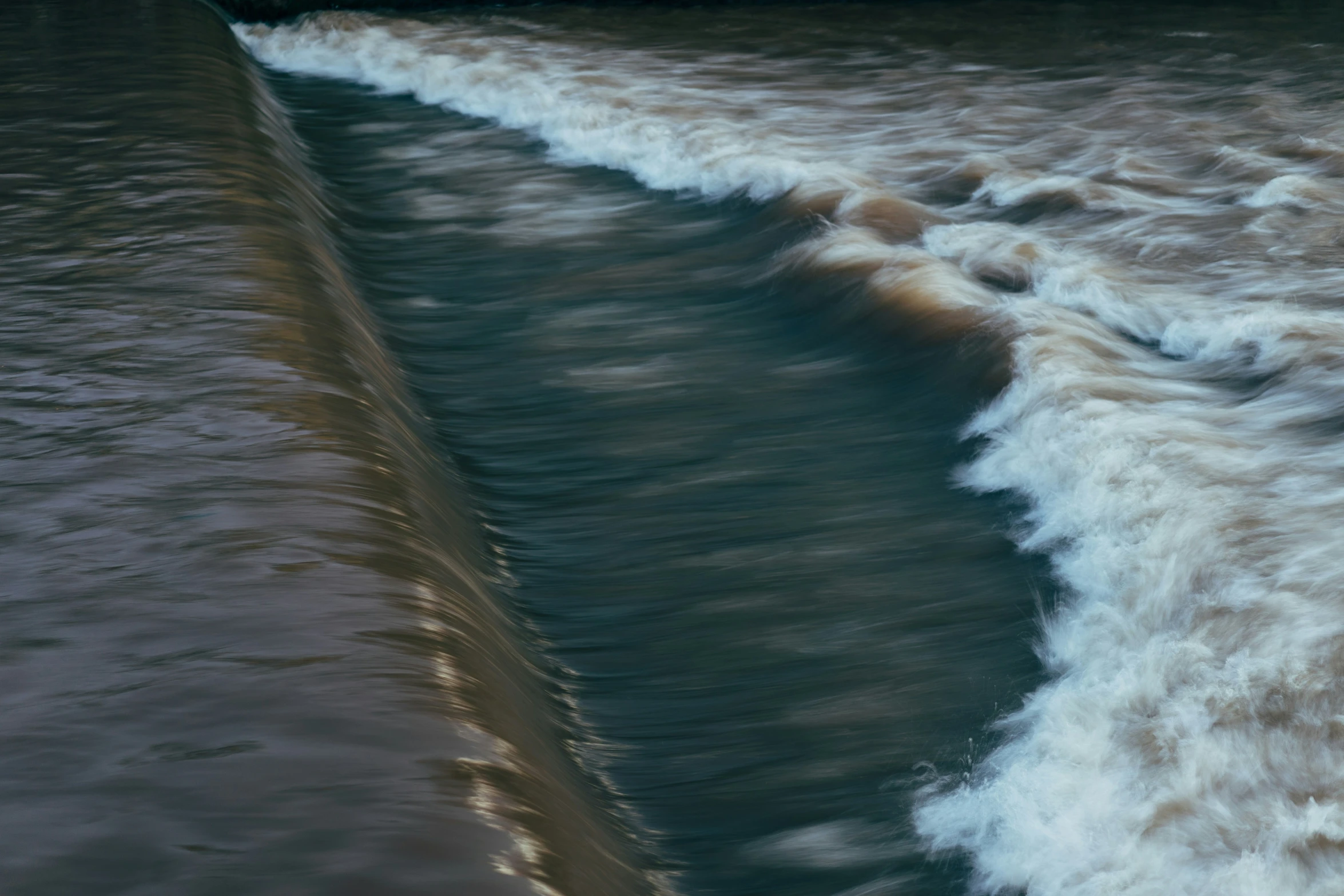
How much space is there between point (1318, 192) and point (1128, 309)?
1877 mm

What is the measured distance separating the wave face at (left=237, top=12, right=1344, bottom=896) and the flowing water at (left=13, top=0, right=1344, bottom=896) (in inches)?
0.6

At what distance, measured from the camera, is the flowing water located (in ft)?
6.75

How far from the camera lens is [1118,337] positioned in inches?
182

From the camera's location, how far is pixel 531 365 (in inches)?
191

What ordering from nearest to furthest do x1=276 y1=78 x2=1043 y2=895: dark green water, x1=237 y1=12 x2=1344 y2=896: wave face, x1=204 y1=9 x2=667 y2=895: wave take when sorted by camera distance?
1. x1=204 y1=9 x2=667 y2=895: wave
2. x1=237 y1=12 x2=1344 y2=896: wave face
3. x1=276 y1=78 x2=1043 y2=895: dark green water

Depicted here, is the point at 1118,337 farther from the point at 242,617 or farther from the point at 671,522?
the point at 242,617

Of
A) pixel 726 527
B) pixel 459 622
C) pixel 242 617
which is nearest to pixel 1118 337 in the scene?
pixel 726 527

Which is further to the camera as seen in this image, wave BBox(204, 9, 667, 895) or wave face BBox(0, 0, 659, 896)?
wave BBox(204, 9, 667, 895)

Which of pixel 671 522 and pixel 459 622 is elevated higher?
pixel 459 622

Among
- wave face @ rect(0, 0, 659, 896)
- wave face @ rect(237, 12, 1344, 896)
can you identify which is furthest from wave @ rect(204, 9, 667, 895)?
wave face @ rect(237, 12, 1344, 896)

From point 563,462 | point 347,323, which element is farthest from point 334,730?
point 347,323

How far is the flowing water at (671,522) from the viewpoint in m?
2.06

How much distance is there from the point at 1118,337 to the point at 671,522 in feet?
6.32

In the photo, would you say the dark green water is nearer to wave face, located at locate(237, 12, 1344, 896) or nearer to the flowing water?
the flowing water
